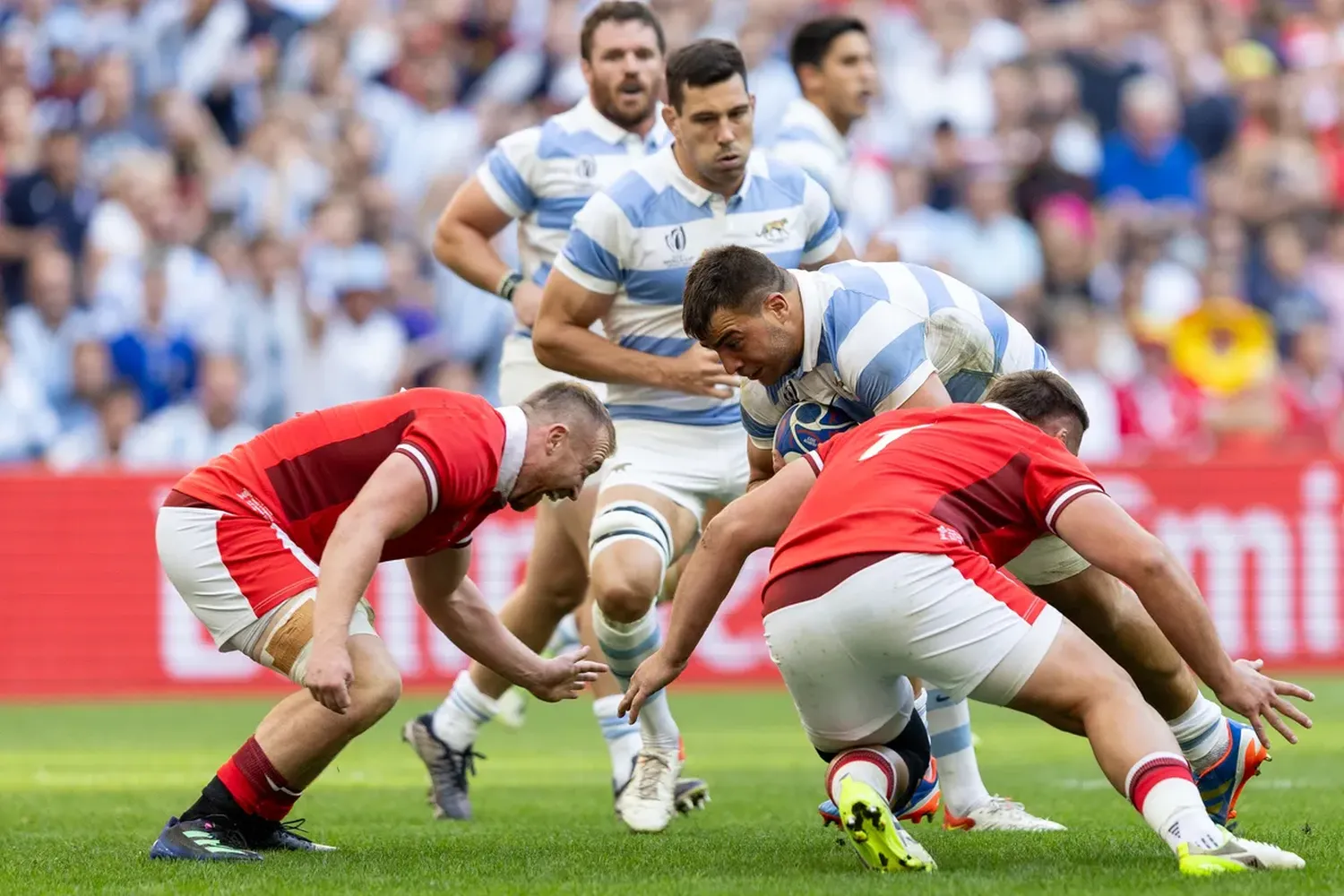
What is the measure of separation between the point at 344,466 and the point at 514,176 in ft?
9.98

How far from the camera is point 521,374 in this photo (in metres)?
9.34

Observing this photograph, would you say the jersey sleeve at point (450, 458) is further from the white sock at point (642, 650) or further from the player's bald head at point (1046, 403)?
the white sock at point (642, 650)

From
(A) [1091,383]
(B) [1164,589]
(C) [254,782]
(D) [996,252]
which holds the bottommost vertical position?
(A) [1091,383]

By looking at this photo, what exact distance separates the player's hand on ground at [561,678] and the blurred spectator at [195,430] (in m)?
8.75

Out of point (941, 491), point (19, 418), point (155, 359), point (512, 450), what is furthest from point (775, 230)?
point (19, 418)

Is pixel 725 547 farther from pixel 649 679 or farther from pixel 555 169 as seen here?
pixel 555 169

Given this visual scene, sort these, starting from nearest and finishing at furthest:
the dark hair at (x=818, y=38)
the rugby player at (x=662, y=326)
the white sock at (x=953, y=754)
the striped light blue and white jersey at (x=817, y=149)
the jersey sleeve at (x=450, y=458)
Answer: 1. the jersey sleeve at (x=450, y=458)
2. the white sock at (x=953, y=754)
3. the rugby player at (x=662, y=326)
4. the striped light blue and white jersey at (x=817, y=149)
5. the dark hair at (x=818, y=38)

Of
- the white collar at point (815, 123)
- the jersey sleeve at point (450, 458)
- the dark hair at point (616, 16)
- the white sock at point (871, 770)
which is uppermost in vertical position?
the dark hair at point (616, 16)

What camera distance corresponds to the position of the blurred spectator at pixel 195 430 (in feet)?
50.0

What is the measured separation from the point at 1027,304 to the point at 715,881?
12.5m

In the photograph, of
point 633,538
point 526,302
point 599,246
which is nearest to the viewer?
point 633,538

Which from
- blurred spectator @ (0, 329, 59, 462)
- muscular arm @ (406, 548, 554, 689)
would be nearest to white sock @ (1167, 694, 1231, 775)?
muscular arm @ (406, 548, 554, 689)

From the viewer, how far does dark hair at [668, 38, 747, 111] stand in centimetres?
791

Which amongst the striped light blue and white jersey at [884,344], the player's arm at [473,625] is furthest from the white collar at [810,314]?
the player's arm at [473,625]
